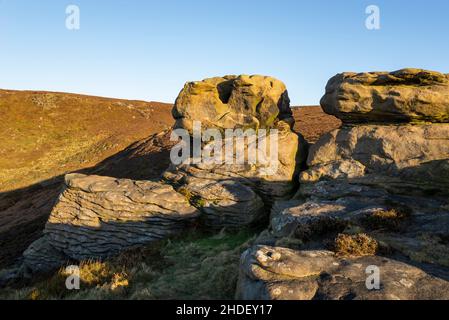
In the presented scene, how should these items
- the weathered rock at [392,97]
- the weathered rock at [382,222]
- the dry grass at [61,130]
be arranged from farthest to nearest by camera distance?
1. the dry grass at [61,130]
2. the weathered rock at [392,97]
3. the weathered rock at [382,222]

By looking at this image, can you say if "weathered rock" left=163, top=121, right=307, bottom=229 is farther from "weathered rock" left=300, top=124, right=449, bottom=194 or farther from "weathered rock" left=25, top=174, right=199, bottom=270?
"weathered rock" left=300, top=124, right=449, bottom=194

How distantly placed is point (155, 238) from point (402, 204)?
45.8ft

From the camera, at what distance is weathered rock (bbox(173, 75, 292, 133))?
91.4ft

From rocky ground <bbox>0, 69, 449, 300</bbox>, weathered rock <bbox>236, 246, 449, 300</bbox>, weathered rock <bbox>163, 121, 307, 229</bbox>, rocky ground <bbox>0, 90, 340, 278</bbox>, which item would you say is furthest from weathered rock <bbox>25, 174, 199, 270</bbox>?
weathered rock <bbox>236, 246, 449, 300</bbox>

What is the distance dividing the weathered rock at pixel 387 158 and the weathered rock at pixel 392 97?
79 cm

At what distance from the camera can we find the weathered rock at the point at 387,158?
63.9 feet

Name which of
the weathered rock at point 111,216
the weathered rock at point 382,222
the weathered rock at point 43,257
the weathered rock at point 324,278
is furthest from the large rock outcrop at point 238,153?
the weathered rock at point 324,278

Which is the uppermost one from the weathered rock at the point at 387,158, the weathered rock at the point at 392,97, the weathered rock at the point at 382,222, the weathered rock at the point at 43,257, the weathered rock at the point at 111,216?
the weathered rock at the point at 392,97

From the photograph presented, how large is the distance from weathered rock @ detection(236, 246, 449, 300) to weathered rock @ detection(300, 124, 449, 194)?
868 centimetres


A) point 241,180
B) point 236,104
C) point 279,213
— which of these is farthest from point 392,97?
point 236,104

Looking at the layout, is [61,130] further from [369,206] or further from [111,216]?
[369,206]

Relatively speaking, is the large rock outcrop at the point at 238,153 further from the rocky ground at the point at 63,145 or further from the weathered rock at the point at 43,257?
the rocky ground at the point at 63,145

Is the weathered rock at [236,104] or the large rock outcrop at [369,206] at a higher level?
the weathered rock at [236,104]
